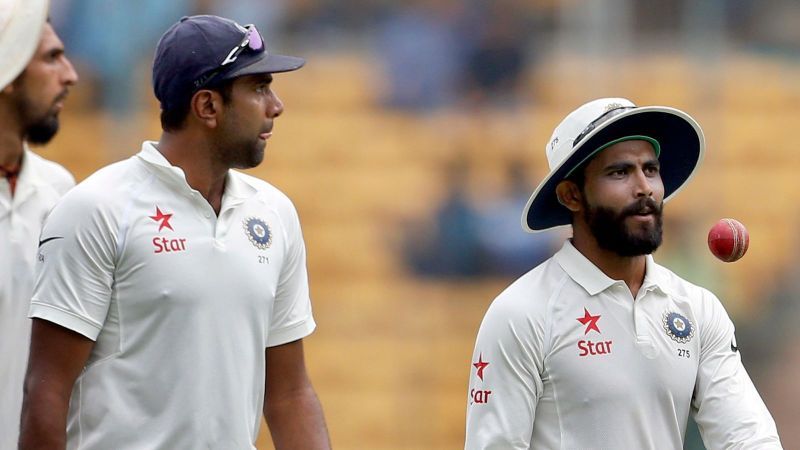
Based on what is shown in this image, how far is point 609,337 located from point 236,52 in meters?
Result: 1.33

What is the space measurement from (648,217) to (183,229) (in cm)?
130

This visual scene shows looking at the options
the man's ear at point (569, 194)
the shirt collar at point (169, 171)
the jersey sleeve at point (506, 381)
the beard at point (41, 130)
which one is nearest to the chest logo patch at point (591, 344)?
the jersey sleeve at point (506, 381)

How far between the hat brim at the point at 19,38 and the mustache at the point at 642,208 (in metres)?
2.05

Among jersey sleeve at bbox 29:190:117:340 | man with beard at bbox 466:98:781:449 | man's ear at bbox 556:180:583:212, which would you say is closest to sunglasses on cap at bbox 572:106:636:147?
man with beard at bbox 466:98:781:449

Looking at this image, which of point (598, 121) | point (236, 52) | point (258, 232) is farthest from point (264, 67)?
point (598, 121)

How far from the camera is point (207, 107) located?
14.5ft

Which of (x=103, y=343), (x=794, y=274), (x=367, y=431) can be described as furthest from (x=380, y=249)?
(x=103, y=343)

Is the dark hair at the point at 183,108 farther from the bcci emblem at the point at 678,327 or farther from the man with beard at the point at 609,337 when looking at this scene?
the bcci emblem at the point at 678,327

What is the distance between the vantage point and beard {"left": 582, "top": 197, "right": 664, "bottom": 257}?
430 centimetres

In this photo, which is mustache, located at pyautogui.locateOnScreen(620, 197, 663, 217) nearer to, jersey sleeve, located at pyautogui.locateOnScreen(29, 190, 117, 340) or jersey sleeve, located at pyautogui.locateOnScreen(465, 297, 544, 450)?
jersey sleeve, located at pyautogui.locateOnScreen(465, 297, 544, 450)

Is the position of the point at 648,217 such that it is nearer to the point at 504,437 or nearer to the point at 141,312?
the point at 504,437

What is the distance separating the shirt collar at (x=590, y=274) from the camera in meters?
4.36

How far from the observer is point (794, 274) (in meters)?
9.53

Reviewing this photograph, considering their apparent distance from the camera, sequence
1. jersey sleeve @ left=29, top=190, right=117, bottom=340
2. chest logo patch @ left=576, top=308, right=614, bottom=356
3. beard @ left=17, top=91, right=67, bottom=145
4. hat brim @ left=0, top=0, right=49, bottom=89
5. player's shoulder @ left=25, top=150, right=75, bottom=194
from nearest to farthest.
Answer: jersey sleeve @ left=29, top=190, right=117, bottom=340 → chest logo patch @ left=576, top=308, right=614, bottom=356 → hat brim @ left=0, top=0, right=49, bottom=89 → beard @ left=17, top=91, right=67, bottom=145 → player's shoulder @ left=25, top=150, right=75, bottom=194
